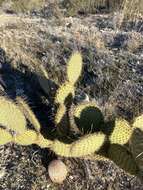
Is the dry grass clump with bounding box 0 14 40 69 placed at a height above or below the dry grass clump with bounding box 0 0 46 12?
above

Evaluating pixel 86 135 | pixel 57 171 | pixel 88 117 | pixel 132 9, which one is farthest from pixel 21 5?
pixel 86 135

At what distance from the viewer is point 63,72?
17.4 ft

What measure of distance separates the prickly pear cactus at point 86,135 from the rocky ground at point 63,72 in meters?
0.19

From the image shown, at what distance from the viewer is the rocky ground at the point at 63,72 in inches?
163

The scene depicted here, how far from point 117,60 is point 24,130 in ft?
6.02

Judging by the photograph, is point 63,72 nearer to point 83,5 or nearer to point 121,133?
point 121,133

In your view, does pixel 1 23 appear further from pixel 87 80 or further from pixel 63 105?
pixel 63 105

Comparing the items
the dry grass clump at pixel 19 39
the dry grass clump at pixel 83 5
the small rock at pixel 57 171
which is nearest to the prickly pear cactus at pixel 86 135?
the small rock at pixel 57 171

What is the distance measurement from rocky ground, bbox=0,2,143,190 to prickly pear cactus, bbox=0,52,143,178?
0.63 ft

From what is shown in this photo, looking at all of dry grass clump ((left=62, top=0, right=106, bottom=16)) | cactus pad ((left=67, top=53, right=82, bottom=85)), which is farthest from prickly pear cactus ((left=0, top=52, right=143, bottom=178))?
dry grass clump ((left=62, top=0, right=106, bottom=16))

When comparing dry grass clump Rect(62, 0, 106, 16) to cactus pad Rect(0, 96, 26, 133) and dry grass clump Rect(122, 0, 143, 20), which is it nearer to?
dry grass clump Rect(122, 0, 143, 20)

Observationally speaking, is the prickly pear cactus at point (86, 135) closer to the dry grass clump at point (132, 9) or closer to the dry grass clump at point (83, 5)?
the dry grass clump at point (132, 9)

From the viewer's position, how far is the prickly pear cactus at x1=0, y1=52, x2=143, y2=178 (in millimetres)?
3891

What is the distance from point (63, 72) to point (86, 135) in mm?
1553
